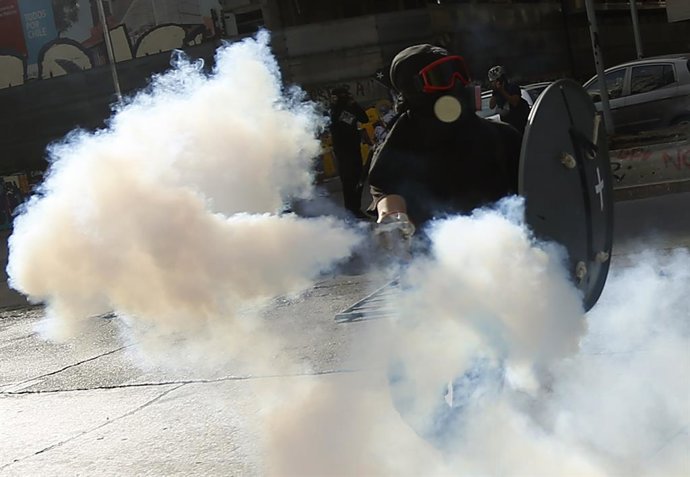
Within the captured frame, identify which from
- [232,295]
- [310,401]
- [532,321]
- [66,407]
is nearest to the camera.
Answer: [532,321]

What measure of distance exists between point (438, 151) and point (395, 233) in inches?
17.2

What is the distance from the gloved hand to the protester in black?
0.24 ft

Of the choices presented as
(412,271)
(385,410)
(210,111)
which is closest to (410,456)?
(385,410)

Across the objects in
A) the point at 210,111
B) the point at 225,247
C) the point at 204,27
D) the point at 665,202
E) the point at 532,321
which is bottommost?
the point at 665,202

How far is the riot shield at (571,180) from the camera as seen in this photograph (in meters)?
3.19

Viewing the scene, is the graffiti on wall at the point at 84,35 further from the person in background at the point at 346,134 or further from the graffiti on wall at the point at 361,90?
the person in background at the point at 346,134

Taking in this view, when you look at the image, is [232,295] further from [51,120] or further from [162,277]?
[51,120]

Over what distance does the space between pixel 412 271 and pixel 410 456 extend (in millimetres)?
895

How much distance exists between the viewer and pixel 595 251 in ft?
11.5

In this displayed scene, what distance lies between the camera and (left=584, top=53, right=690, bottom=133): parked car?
1389 cm

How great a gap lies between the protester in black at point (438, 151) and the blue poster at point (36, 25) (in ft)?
82.0

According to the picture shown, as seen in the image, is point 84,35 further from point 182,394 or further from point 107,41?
point 182,394

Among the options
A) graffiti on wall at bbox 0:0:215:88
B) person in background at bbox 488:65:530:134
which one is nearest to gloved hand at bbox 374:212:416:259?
person in background at bbox 488:65:530:134

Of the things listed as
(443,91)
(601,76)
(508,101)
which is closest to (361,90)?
(601,76)
